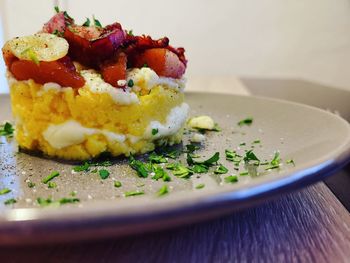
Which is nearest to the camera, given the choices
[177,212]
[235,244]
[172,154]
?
[177,212]

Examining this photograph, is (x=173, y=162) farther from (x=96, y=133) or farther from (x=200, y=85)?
(x=200, y=85)

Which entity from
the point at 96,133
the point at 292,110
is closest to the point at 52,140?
the point at 96,133

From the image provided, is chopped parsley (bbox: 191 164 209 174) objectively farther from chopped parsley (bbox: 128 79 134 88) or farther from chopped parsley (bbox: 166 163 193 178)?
chopped parsley (bbox: 128 79 134 88)

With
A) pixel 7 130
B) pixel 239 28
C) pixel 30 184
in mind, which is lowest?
pixel 239 28

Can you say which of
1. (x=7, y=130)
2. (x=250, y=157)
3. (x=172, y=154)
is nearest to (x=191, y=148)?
(x=172, y=154)

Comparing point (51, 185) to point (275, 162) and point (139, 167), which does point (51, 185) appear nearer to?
point (139, 167)

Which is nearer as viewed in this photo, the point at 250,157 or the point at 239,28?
the point at 250,157
